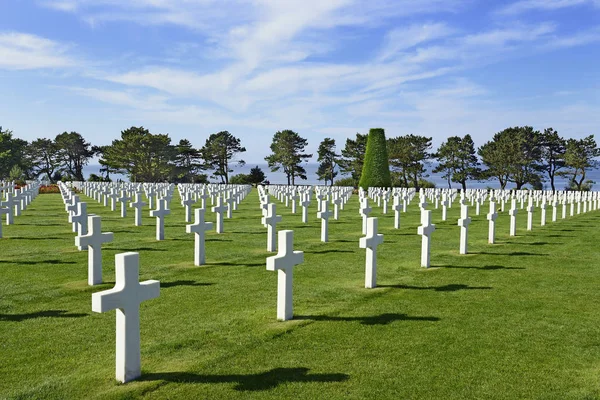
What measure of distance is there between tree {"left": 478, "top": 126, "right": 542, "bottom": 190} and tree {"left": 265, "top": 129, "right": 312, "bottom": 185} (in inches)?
937

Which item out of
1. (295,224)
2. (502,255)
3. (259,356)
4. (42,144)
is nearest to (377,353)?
(259,356)

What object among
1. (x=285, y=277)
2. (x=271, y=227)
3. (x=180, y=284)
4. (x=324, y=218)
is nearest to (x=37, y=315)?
(x=180, y=284)

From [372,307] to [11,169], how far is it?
70.1 m

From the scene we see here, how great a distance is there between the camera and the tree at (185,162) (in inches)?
2753

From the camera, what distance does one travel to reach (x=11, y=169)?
65125 millimetres

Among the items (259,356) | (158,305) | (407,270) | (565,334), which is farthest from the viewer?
(407,270)

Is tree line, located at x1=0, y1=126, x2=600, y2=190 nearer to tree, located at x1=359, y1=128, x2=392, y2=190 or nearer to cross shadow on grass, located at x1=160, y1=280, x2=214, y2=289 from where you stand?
tree, located at x1=359, y1=128, x2=392, y2=190

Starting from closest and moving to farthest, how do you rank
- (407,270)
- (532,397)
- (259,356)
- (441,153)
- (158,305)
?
(532,397) → (259,356) → (158,305) → (407,270) → (441,153)

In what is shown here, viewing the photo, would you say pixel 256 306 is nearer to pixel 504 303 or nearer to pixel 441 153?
pixel 504 303

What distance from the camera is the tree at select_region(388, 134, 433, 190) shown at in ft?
195

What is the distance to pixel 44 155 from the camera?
83.4 metres

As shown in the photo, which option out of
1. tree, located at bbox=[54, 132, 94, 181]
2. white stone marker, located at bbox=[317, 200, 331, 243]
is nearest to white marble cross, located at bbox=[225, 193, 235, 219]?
white stone marker, located at bbox=[317, 200, 331, 243]

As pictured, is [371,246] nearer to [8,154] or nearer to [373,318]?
[373,318]

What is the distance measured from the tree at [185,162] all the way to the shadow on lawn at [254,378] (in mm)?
66971
